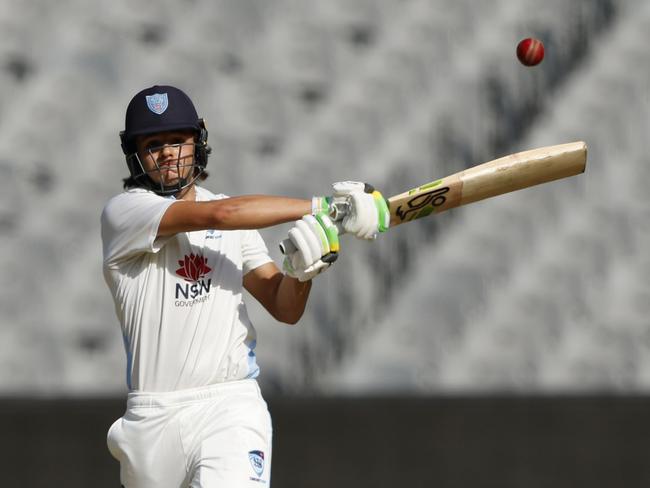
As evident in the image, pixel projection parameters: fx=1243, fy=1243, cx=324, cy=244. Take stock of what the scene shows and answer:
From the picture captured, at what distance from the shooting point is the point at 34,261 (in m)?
4.98

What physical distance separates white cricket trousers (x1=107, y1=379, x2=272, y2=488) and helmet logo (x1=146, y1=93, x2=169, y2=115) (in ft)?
2.27

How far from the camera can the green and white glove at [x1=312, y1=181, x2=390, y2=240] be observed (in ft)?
9.36

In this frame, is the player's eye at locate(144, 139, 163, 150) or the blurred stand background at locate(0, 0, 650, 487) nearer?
the player's eye at locate(144, 139, 163, 150)

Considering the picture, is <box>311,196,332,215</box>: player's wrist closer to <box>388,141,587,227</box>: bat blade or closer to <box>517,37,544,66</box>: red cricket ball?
<box>388,141,587,227</box>: bat blade

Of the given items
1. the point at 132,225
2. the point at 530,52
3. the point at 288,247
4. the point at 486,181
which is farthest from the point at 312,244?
the point at 530,52

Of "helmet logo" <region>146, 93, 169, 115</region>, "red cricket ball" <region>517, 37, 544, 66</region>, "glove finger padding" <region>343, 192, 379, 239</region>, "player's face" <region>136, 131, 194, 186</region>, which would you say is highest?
"red cricket ball" <region>517, 37, 544, 66</region>

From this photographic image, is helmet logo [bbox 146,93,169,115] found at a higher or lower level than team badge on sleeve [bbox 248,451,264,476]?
higher

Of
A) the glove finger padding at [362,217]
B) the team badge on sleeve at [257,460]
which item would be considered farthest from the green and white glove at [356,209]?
the team badge on sleeve at [257,460]

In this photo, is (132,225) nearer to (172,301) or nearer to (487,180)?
(172,301)

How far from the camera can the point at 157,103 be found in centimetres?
306

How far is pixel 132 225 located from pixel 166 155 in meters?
0.22

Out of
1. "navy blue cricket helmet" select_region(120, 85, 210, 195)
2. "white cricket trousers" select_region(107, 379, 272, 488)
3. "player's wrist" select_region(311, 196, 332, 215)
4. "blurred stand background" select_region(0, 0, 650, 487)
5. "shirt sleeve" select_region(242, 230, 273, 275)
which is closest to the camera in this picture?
"white cricket trousers" select_region(107, 379, 272, 488)

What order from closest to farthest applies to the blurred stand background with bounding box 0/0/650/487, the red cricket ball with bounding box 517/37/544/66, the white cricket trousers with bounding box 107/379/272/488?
the white cricket trousers with bounding box 107/379/272/488
the red cricket ball with bounding box 517/37/544/66
the blurred stand background with bounding box 0/0/650/487

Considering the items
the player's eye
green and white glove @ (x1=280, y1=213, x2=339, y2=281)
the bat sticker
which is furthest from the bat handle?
the player's eye
